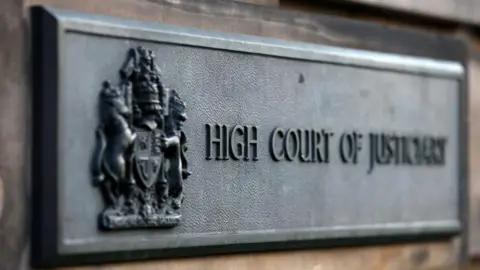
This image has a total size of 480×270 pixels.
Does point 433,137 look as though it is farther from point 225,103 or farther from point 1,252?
point 1,252

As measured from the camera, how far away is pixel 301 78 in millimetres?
5891

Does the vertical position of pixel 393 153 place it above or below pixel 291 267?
above

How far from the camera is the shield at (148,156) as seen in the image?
496cm

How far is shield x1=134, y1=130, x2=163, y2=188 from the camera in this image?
4.96 m

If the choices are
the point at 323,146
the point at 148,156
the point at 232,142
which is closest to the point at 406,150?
the point at 323,146

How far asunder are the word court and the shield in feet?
1.10

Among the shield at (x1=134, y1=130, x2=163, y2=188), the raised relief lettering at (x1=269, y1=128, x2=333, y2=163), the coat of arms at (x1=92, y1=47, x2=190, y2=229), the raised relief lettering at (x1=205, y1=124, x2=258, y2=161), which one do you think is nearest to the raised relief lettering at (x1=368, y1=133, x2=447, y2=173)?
the raised relief lettering at (x1=269, y1=128, x2=333, y2=163)

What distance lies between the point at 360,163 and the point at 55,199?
213 centimetres

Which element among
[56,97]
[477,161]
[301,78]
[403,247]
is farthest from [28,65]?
[477,161]

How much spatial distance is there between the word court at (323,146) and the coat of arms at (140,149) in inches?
10.0

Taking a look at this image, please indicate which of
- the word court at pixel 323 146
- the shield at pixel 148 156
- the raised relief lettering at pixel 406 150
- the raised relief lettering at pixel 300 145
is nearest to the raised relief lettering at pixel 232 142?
the word court at pixel 323 146

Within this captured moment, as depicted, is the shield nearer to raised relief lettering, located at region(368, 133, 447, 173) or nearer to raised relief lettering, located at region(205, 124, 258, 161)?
raised relief lettering, located at region(205, 124, 258, 161)

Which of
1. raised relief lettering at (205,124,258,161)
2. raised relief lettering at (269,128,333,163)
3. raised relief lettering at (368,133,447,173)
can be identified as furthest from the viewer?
raised relief lettering at (368,133,447,173)

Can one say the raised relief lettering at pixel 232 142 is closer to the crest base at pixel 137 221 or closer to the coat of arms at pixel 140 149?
the coat of arms at pixel 140 149
